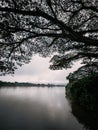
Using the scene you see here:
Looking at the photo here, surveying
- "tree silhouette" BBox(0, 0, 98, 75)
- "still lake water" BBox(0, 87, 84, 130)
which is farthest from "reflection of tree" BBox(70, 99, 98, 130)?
"tree silhouette" BBox(0, 0, 98, 75)

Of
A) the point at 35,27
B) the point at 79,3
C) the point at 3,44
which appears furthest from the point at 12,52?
the point at 79,3

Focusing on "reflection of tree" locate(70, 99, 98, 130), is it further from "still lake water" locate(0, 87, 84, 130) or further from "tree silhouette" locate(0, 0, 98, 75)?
"tree silhouette" locate(0, 0, 98, 75)

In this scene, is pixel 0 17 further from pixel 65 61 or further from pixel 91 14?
pixel 65 61

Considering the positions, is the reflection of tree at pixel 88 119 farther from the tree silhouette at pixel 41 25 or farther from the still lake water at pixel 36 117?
the tree silhouette at pixel 41 25

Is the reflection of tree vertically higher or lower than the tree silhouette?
lower

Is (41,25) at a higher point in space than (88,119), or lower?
higher

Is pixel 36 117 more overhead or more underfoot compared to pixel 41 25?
more underfoot

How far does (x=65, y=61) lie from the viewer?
16.0 m

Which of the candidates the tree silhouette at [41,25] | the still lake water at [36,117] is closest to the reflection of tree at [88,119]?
the still lake water at [36,117]

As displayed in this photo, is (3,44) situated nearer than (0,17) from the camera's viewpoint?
No

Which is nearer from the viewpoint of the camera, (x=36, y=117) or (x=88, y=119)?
(x=88, y=119)

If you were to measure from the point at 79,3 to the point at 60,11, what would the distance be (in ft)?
3.58

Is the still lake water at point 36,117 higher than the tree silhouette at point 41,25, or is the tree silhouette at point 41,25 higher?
the tree silhouette at point 41,25

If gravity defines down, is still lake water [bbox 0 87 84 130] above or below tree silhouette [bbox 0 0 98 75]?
below
